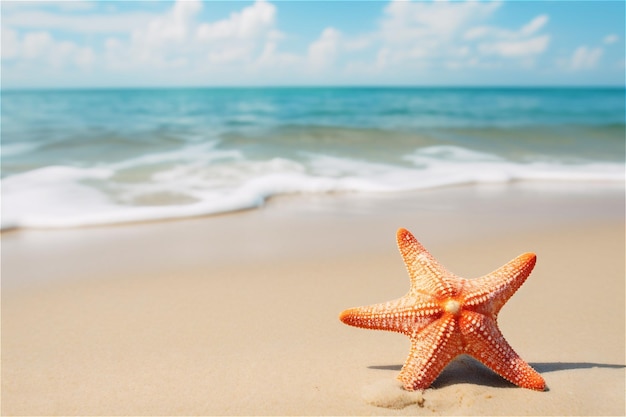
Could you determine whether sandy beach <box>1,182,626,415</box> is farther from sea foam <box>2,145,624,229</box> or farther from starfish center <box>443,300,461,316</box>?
sea foam <box>2,145,624,229</box>

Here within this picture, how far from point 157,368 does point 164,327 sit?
55 cm

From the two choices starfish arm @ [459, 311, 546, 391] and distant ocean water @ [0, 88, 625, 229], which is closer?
starfish arm @ [459, 311, 546, 391]

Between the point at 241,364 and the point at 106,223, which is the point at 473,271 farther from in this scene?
the point at 106,223

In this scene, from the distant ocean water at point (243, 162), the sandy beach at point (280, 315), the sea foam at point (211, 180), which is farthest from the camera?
the distant ocean water at point (243, 162)

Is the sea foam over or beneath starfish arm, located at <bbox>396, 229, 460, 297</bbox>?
beneath

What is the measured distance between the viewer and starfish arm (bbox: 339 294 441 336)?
258 cm

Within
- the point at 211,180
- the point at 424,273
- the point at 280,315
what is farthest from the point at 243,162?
the point at 424,273

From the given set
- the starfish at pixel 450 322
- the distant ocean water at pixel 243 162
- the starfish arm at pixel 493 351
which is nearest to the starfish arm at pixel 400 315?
the starfish at pixel 450 322

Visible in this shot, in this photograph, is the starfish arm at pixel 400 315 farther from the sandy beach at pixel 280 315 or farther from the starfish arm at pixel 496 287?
the sandy beach at pixel 280 315

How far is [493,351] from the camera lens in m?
2.61

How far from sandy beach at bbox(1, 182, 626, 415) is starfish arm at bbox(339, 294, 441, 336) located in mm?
321

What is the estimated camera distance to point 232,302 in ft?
13.0

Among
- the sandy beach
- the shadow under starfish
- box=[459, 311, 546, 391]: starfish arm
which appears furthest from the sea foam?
box=[459, 311, 546, 391]: starfish arm

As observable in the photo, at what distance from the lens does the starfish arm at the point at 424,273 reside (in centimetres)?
260
